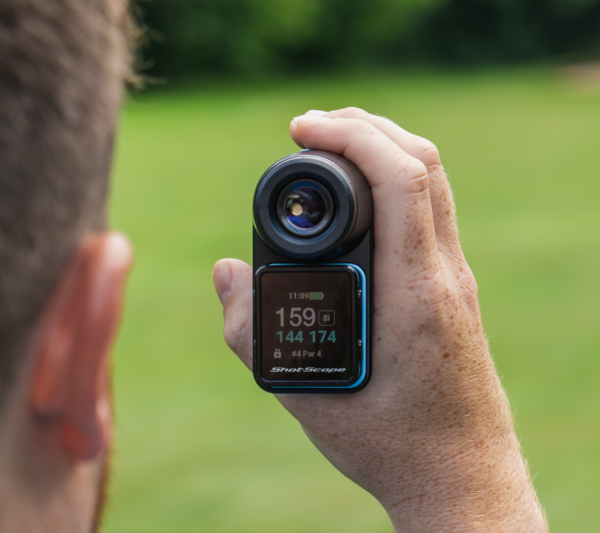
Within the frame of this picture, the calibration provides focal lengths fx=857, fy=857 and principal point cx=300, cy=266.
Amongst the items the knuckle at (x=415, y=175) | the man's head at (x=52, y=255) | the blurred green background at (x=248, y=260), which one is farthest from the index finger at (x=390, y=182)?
the blurred green background at (x=248, y=260)

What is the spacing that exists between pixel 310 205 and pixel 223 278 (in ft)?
0.62

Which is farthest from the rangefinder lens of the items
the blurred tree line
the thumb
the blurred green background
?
the blurred tree line

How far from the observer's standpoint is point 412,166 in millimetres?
1262

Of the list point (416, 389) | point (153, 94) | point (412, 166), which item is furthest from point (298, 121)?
point (153, 94)

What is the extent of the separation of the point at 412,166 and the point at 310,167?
0.53ft

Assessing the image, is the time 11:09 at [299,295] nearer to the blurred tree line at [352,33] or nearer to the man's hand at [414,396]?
the man's hand at [414,396]

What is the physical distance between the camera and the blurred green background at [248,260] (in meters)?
5.12

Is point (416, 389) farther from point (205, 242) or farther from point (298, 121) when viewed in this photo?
point (205, 242)

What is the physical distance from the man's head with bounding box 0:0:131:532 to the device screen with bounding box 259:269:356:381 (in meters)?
0.34

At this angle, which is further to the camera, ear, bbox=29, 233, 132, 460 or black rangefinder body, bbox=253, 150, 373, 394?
black rangefinder body, bbox=253, 150, 373, 394

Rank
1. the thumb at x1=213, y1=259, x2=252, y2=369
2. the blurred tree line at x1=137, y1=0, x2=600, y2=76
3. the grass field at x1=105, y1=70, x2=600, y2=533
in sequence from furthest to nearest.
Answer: the blurred tree line at x1=137, y1=0, x2=600, y2=76
the grass field at x1=105, y1=70, x2=600, y2=533
the thumb at x1=213, y1=259, x2=252, y2=369

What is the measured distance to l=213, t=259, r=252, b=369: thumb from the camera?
4.56 ft

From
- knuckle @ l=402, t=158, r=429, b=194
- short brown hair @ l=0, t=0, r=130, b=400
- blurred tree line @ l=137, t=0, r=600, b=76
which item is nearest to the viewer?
short brown hair @ l=0, t=0, r=130, b=400

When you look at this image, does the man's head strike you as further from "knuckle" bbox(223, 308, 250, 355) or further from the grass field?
the grass field
